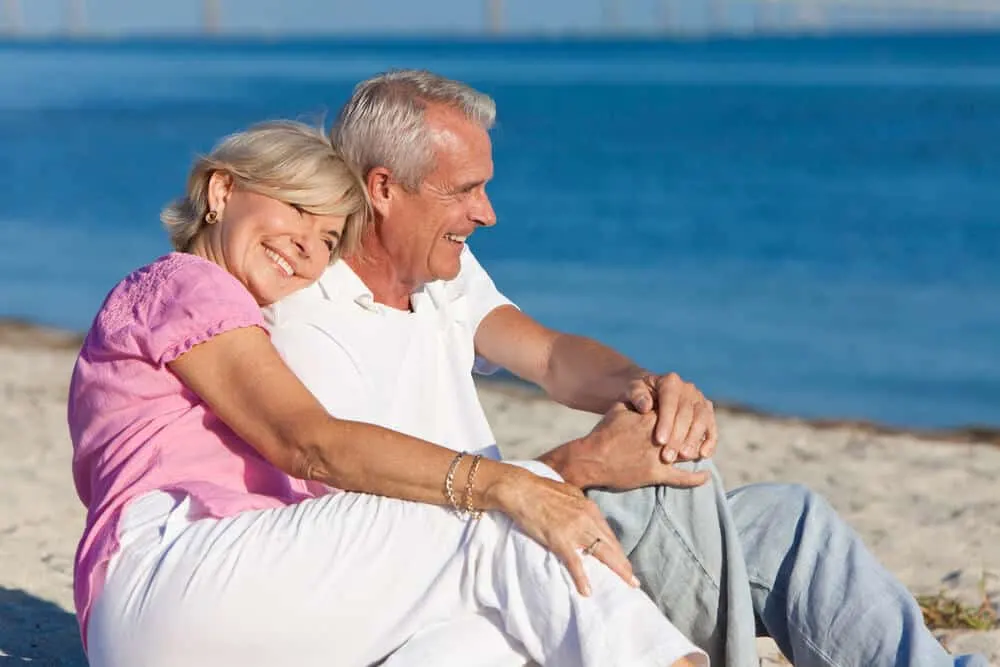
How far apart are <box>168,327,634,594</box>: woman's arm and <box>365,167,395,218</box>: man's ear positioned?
25.4 inches

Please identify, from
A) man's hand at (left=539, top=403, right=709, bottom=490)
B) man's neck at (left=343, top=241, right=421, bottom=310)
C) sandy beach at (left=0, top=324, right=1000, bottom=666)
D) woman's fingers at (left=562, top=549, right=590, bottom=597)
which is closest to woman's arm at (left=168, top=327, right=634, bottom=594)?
woman's fingers at (left=562, top=549, right=590, bottom=597)

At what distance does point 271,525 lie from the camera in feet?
8.72

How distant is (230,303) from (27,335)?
8.33 meters

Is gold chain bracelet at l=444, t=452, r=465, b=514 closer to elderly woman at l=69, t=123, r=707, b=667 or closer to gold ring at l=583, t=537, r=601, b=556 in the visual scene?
elderly woman at l=69, t=123, r=707, b=667

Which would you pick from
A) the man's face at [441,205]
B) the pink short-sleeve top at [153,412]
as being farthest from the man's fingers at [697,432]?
the pink short-sleeve top at [153,412]

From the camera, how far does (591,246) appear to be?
15.5 m

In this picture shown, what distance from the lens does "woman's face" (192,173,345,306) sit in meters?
3.06

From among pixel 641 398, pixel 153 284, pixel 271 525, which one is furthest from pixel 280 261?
pixel 641 398

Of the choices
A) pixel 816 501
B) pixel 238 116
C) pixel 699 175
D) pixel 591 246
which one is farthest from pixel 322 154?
pixel 238 116

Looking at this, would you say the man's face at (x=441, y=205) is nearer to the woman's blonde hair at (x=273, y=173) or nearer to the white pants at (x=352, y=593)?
the woman's blonde hair at (x=273, y=173)

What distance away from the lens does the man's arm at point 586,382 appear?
3.03 meters

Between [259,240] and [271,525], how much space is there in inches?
26.1

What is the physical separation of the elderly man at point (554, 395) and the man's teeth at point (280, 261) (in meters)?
0.13

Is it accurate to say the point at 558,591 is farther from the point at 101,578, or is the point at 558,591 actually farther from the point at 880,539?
the point at 880,539
